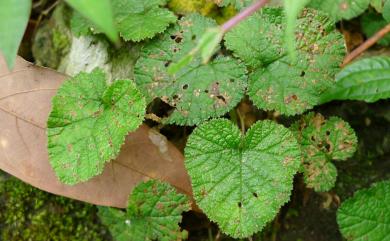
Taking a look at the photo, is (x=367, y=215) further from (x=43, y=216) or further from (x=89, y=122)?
(x=43, y=216)

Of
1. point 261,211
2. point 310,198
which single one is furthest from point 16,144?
point 310,198

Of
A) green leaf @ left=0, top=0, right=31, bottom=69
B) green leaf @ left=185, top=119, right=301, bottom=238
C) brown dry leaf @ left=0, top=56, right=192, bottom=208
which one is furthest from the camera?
brown dry leaf @ left=0, top=56, right=192, bottom=208

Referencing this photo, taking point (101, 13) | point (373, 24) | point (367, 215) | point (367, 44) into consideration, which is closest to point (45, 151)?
point (101, 13)

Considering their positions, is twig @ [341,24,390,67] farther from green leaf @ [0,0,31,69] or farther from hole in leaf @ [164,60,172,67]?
green leaf @ [0,0,31,69]

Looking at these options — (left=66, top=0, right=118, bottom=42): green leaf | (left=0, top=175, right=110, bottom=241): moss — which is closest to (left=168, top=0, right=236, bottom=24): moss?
(left=0, top=175, right=110, bottom=241): moss

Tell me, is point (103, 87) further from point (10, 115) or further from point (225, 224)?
point (225, 224)

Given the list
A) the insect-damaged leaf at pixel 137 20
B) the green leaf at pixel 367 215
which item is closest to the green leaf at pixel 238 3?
the insect-damaged leaf at pixel 137 20
